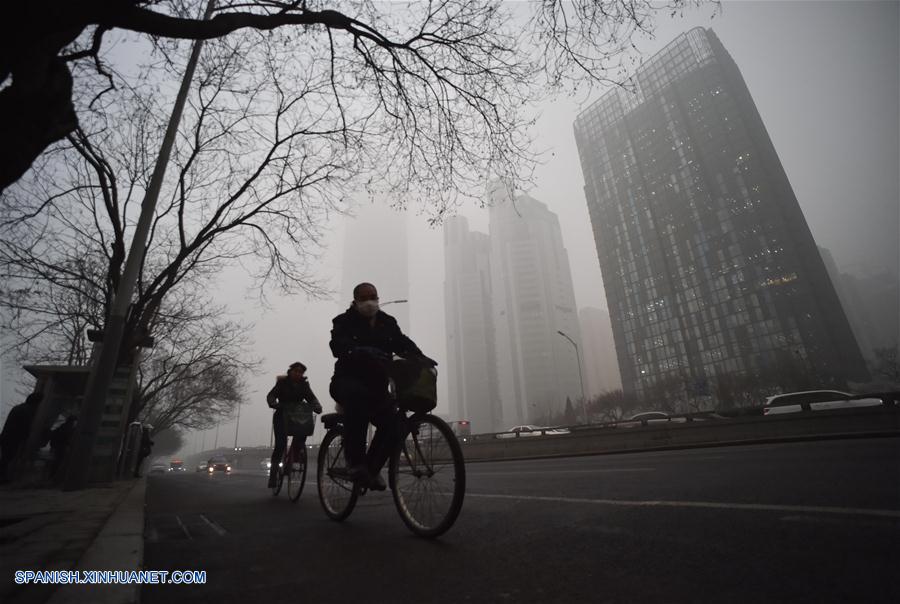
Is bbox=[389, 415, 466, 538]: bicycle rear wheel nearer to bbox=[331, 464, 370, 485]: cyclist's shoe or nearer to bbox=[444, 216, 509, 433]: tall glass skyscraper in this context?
bbox=[331, 464, 370, 485]: cyclist's shoe

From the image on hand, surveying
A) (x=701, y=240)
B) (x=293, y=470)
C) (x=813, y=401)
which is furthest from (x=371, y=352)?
Answer: (x=701, y=240)

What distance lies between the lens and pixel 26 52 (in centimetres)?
294

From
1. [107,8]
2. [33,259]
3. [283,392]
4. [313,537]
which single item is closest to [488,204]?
[283,392]

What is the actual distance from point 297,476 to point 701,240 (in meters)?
125

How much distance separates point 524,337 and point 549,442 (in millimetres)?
135546

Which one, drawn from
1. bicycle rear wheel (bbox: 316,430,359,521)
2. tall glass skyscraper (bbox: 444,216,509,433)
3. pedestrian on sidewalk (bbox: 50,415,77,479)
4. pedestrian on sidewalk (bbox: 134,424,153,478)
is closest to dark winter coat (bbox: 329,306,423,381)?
bicycle rear wheel (bbox: 316,430,359,521)

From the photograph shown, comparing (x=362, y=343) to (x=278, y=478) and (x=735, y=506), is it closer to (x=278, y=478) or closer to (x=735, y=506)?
(x=735, y=506)

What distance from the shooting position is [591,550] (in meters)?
2.19

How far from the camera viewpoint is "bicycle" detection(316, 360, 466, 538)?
9.34ft

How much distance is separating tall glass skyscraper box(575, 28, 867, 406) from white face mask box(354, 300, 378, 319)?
7998 centimetres

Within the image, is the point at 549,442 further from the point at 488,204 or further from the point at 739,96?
the point at 739,96

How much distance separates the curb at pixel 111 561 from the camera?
1.55 metres

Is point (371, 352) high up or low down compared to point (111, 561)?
up

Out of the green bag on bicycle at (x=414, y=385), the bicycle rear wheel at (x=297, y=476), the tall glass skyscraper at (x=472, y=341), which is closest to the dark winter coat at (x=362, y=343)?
the green bag on bicycle at (x=414, y=385)
